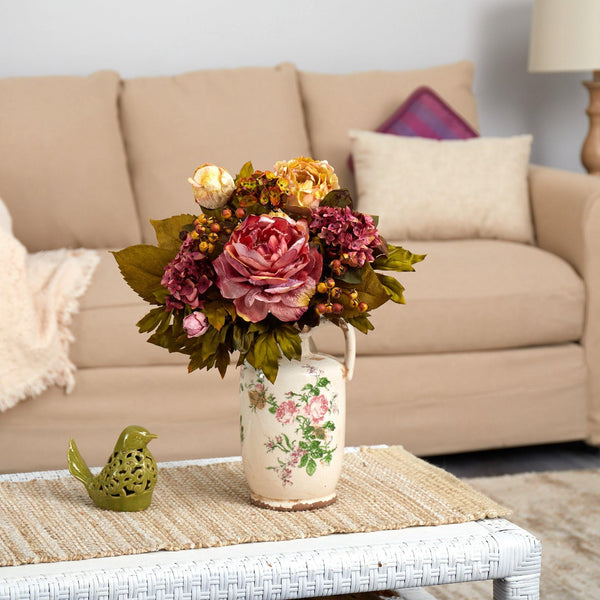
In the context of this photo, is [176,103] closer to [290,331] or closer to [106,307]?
[106,307]

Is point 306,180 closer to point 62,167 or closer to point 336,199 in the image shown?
point 336,199

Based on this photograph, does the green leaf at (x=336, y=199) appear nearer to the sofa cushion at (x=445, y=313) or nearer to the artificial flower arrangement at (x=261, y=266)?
the artificial flower arrangement at (x=261, y=266)

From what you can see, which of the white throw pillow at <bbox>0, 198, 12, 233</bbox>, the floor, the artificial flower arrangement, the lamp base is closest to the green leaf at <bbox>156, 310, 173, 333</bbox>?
the artificial flower arrangement

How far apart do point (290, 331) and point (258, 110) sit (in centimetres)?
181

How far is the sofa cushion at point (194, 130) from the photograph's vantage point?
269 cm

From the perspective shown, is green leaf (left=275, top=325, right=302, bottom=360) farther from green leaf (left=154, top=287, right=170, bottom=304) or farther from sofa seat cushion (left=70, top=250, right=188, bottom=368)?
sofa seat cushion (left=70, top=250, right=188, bottom=368)

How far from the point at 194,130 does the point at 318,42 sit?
0.75 m

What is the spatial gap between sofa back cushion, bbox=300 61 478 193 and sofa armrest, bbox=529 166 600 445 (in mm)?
624

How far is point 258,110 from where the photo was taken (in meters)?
2.79

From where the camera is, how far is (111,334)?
2.08 metres

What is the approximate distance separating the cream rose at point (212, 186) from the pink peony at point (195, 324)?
0.44 feet

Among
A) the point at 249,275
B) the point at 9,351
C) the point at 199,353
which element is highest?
the point at 249,275

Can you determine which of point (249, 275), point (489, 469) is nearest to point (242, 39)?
point (489, 469)

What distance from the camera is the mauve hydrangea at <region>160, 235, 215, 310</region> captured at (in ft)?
3.48
